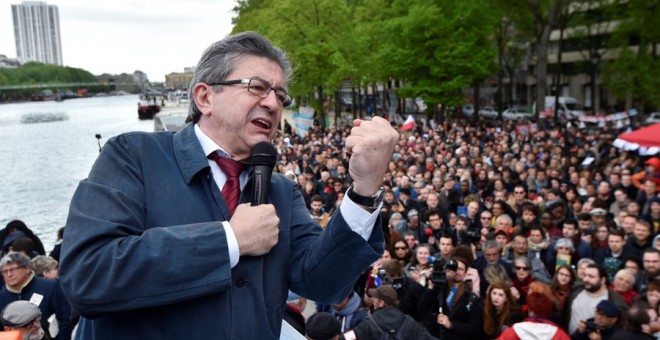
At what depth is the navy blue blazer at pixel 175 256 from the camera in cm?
143

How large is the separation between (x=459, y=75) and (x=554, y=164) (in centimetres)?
1594

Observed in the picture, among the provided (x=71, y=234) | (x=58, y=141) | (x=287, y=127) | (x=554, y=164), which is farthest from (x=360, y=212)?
(x=58, y=141)

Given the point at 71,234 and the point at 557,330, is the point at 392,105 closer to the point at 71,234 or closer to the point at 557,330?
the point at 557,330

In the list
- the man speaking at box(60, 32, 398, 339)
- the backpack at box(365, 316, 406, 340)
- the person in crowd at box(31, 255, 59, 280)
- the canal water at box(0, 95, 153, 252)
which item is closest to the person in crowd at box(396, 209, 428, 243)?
the backpack at box(365, 316, 406, 340)

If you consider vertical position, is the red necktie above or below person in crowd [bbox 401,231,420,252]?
above

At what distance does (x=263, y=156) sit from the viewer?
5.65 feet

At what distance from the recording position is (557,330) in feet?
16.0

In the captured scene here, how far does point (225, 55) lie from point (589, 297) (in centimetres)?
484

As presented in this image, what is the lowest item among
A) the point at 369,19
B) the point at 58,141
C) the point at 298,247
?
the point at 58,141

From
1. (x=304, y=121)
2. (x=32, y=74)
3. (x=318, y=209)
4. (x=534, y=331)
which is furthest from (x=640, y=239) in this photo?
(x=32, y=74)

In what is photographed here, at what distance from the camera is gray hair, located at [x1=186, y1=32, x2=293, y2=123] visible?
5.93ft

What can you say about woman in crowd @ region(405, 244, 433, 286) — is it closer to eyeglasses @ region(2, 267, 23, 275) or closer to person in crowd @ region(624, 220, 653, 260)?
person in crowd @ region(624, 220, 653, 260)

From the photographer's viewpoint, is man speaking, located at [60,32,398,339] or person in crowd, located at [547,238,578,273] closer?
man speaking, located at [60,32,398,339]

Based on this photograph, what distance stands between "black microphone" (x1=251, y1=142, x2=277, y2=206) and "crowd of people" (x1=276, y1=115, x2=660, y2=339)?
23 centimetres
